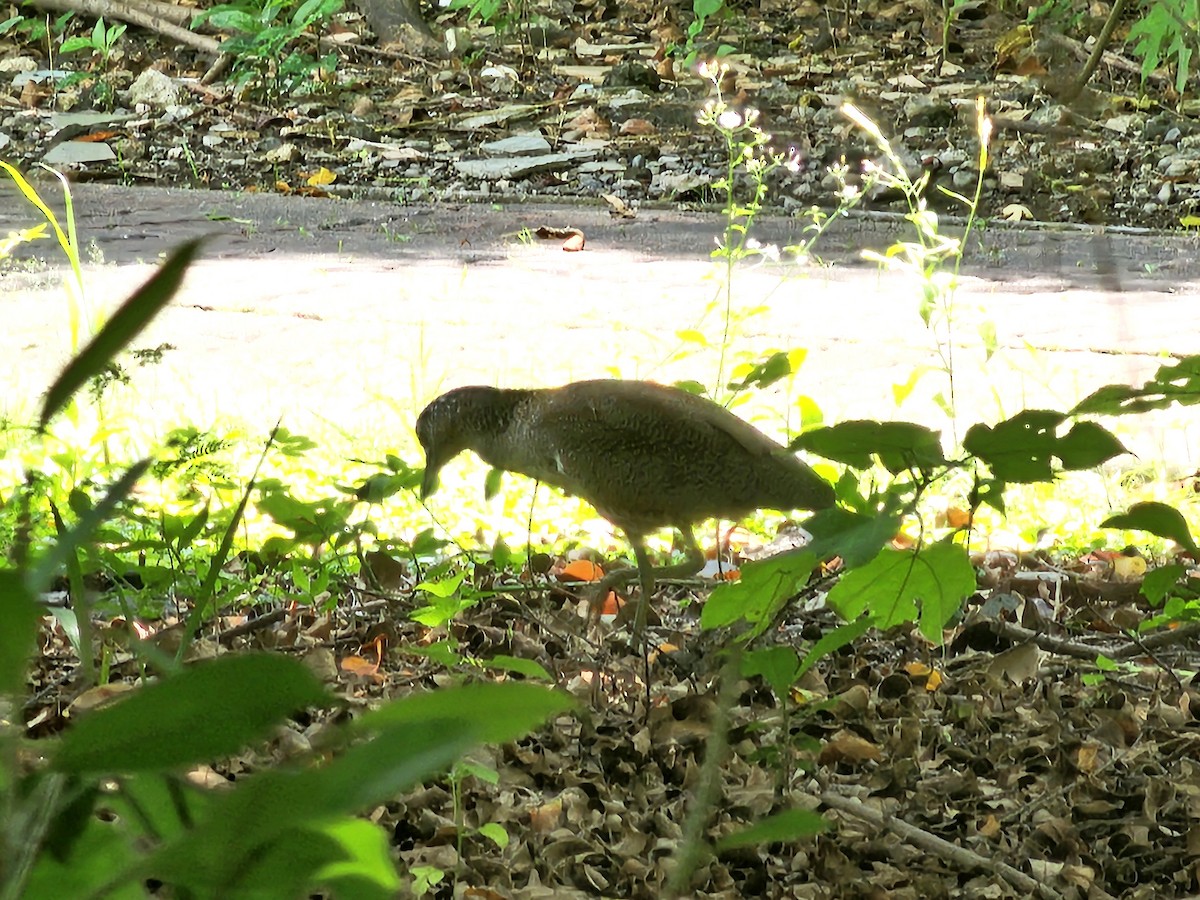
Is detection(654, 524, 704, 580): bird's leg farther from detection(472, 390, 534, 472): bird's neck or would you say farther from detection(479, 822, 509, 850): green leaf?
detection(479, 822, 509, 850): green leaf

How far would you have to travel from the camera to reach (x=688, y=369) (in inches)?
159

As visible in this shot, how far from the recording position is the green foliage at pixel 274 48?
8.28m

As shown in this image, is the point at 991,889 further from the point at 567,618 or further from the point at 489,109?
the point at 489,109

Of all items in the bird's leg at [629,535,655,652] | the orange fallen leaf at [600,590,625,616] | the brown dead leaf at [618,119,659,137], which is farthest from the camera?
the brown dead leaf at [618,119,659,137]

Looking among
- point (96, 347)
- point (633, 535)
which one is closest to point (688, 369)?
point (633, 535)

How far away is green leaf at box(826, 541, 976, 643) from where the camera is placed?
1281 mm

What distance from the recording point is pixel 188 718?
419 millimetres

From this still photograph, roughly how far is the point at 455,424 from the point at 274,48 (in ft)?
21.8

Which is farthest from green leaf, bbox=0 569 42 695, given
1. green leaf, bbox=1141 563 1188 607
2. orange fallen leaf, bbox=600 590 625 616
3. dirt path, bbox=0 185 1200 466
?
dirt path, bbox=0 185 1200 466

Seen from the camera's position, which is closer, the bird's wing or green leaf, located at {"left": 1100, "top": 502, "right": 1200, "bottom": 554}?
green leaf, located at {"left": 1100, "top": 502, "right": 1200, "bottom": 554}

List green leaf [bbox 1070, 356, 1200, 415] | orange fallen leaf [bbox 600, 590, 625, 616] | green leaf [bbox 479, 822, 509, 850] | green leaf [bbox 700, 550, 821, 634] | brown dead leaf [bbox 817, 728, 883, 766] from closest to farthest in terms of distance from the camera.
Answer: green leaf [bbox 1070, 356, 1200, 415]
green leaf [bbox 700, 550, 821, 634]
green leaf [bbox 479, 822, 509, 850]
brown dead leaf [bbox 817, 728, 883, 766]
orange fallen leaf [bbox 600, 590, 625, 616]

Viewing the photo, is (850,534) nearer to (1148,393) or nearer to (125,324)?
(1148,393)

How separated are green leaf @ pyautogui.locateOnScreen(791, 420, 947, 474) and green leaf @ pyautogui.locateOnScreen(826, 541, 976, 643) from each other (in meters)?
0.12

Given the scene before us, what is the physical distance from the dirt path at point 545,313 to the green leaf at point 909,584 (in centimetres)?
184
